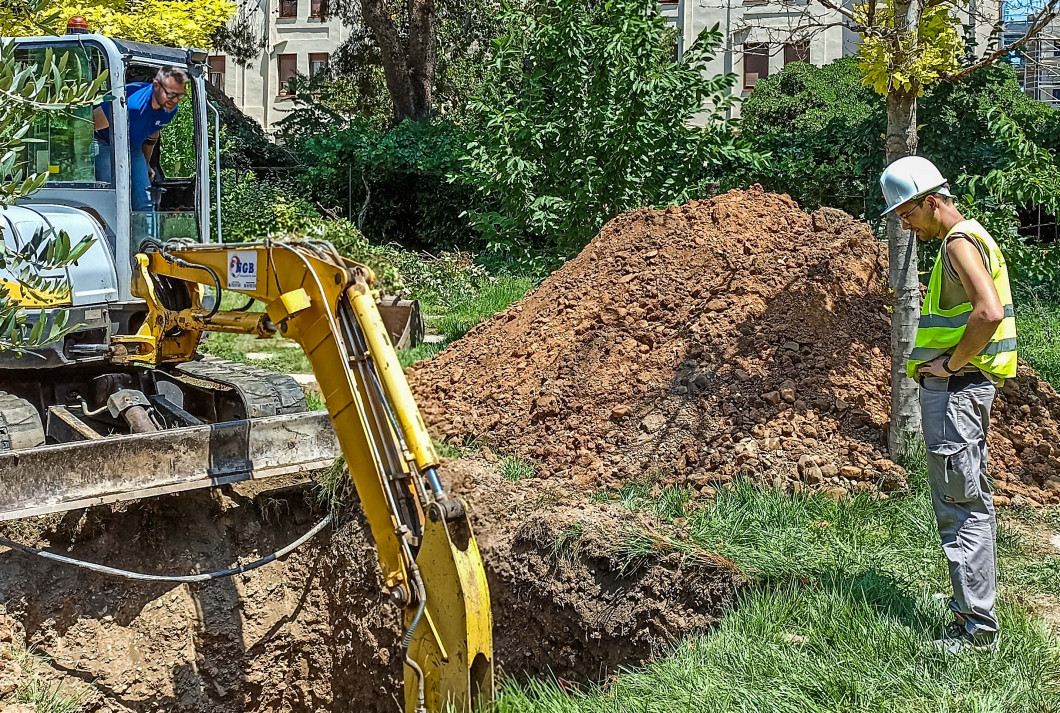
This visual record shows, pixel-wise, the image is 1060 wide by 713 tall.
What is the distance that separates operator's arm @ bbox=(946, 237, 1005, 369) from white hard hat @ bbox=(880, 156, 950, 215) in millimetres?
251

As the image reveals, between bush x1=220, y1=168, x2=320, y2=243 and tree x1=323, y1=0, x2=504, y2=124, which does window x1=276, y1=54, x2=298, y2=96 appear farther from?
bush x1=220, y1=168, x2=320, y2=243

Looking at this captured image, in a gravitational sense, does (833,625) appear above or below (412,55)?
below

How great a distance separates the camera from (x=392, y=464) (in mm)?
3885

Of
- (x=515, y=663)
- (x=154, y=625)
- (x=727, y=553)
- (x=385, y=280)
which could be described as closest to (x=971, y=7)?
(x=727, y=553)

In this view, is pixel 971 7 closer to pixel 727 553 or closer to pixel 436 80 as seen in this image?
pixel 727 553

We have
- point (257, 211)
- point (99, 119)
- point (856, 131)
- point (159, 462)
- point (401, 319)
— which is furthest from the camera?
point (257, 211)

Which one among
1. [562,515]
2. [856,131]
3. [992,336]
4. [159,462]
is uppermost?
[856,131]

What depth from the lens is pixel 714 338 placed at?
20.7 ft

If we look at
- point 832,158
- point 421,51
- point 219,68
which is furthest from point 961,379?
point 219,68

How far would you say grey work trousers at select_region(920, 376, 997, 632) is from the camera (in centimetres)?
370

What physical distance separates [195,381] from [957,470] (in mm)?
4433

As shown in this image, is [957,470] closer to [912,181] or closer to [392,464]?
[912,181]

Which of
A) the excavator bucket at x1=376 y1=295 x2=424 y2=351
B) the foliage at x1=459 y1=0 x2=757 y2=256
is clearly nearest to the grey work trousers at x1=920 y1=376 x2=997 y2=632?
the foliage at x1=459 y1=0 x2=757 y2=256

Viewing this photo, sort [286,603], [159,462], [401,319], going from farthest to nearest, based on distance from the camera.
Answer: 1. [401,319]
2. [286,603]
3. [159,462]
